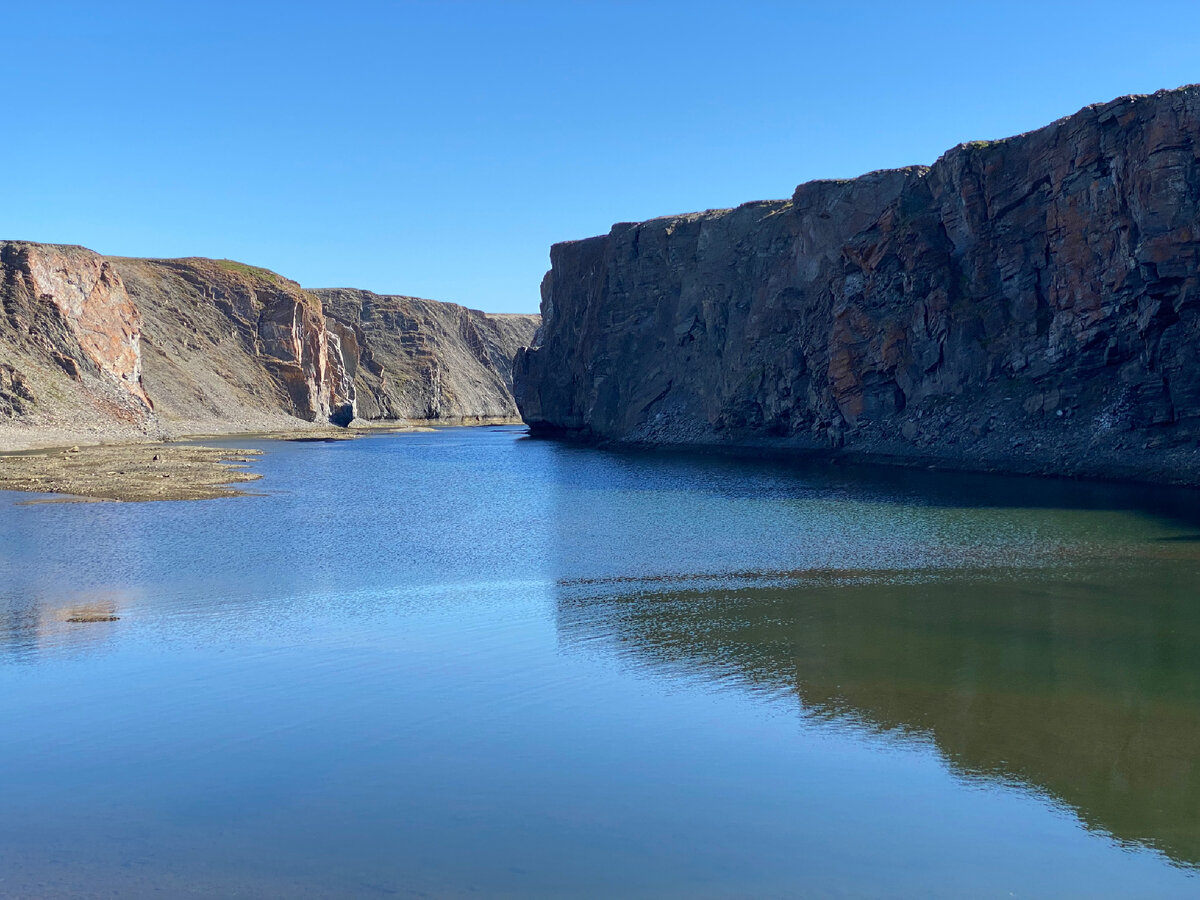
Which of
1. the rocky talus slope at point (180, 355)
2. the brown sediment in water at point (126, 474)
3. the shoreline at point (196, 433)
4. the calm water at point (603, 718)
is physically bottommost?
the calm water at point (603, 718)

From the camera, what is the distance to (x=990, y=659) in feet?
57.0

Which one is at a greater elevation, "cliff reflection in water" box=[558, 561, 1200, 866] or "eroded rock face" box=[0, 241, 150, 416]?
"eroded rock face" box=[0, 241, 150, 416]

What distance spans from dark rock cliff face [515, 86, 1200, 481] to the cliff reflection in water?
29072mm

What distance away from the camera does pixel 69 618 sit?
2022 cm

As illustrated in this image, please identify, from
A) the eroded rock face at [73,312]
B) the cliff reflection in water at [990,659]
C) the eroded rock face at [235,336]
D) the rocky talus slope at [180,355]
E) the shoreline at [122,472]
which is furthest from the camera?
the eroded rock face at [235,336]

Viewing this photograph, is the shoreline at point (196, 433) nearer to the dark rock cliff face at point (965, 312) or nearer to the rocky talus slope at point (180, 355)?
the rocky talus slope at point (180, 355)

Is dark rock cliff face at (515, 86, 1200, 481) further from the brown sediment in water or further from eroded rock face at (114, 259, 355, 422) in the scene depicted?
eroded rock face at (114, 259, 355, 422)

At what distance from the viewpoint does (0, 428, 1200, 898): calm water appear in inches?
385

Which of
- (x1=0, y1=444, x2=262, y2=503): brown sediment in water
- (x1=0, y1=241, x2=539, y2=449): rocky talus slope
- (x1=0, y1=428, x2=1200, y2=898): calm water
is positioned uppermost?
(x1=0, y1=241, x2=539, y2=449): rocky talus slope

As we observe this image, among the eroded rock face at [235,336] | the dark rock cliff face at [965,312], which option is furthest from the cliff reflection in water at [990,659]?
the eroded rock face at [235,336]

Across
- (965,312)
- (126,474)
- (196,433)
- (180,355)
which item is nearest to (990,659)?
(126,474)

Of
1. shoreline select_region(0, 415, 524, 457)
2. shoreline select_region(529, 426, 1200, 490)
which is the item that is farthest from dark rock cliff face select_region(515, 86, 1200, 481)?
shoreline select_region(0, 415, 524, 457)

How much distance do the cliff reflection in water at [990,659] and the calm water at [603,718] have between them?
78 millimetres

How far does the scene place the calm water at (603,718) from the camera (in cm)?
978
